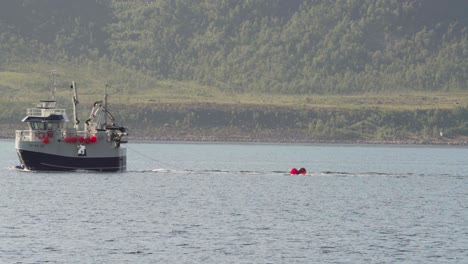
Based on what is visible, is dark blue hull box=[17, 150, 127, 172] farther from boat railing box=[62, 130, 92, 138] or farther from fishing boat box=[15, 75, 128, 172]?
boat railing box=[62, 130, 92, 138]

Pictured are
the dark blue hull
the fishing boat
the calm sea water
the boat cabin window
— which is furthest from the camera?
the dark blue hull

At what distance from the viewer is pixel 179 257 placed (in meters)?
110

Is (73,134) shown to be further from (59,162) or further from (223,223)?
(223,223)

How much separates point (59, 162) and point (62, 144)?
4.04 metres

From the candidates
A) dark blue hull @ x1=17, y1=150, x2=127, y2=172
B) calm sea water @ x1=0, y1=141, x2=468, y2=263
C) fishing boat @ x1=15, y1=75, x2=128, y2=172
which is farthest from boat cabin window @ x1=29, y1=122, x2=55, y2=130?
calm sea water @ x1=0, y1=141, x2=468, y2=263

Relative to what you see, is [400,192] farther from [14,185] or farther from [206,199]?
[14,185]

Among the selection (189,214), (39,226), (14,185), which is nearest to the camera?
(39,226)

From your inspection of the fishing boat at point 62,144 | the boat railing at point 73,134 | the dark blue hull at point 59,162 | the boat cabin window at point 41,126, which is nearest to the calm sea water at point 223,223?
the dark blue hull at point 59,162

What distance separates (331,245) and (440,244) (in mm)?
9861

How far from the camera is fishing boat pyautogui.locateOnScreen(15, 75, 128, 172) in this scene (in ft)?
620

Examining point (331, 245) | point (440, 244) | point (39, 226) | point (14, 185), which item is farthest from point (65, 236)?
point (14, 185)

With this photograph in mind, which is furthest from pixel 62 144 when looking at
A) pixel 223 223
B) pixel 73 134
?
pixel 223 223

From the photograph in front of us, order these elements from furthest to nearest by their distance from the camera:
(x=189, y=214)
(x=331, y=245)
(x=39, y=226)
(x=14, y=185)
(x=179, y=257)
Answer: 1. (x=14, y=185)
2. (x=189, y=214)
3. (x=39, y=226)
4. (x=331, y=245)
5. (x=179, y=257)

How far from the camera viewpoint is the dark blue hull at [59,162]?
191m
